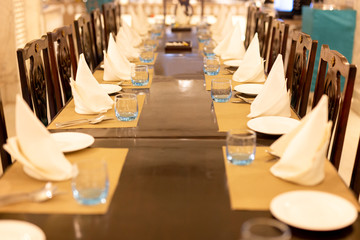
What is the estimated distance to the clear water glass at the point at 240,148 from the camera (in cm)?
136

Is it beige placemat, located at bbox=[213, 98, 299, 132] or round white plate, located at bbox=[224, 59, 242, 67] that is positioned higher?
beige placemat, located at bbox=[213, 98, 299, 132]

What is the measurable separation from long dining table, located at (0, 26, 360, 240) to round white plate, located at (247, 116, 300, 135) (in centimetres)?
4

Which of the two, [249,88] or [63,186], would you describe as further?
[249,88]

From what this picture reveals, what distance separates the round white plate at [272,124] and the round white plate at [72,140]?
1.84 ft

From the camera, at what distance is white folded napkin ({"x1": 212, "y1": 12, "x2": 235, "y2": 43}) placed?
12.2 ft

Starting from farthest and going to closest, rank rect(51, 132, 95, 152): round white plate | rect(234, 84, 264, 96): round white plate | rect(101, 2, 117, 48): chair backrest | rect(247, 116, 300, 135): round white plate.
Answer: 1. rect(101, 2, 117, 48): chair backrest
2. rect(234, 84, 264, 96): round white plate
3. rect(247, 116, 300, 135): round white plate
4. rect(51, 132, 95, 152): round white plate

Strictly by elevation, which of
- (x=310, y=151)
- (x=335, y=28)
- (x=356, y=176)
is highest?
(x=310, y=151)

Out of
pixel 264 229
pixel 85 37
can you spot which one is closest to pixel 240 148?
pixel 264 229

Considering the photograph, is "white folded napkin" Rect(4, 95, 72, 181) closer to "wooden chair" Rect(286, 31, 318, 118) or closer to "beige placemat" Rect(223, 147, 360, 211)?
"beige placemat" Rect(223, 147, 360, 211)

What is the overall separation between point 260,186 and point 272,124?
500 millimetres

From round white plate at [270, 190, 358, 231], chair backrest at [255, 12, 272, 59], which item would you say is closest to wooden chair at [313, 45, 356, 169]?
round white plate at [270, 190, 358, 231]

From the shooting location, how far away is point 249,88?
7.30 feet

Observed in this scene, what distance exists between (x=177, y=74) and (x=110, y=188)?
1.42 m

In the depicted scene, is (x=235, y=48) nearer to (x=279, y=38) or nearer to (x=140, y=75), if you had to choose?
(x=279, y=38)
